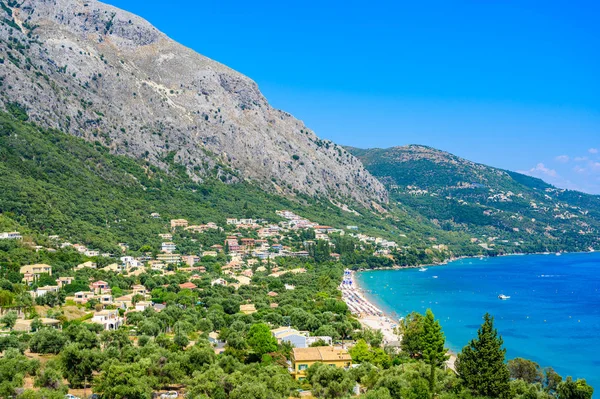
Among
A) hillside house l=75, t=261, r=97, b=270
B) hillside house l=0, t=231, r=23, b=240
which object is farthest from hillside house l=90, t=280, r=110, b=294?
hillside house l=0, t=231, r=23, b=240

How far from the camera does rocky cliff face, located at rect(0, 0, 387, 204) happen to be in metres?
105

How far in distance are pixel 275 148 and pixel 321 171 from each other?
14.5 meters

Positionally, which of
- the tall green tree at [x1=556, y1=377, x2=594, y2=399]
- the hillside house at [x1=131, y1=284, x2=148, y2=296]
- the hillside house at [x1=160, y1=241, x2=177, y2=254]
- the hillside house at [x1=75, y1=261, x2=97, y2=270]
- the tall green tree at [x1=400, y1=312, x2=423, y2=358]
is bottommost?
the hillside house at [x1=131, y1=284, x2=148, y2=296]

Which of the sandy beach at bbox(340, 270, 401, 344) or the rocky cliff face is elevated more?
the rocky cliff face

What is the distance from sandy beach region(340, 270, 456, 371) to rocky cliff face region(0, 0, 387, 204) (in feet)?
181

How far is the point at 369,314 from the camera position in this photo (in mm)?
57094

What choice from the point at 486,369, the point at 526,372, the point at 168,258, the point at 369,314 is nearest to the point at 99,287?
the point at 168,258

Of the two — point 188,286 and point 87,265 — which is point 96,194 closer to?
point 87,265

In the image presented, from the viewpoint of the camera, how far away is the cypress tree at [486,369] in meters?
26.3

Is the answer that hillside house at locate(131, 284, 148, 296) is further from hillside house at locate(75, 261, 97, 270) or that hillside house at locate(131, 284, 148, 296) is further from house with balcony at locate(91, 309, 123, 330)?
house with balcony at locate(91, 309, 123, 330)

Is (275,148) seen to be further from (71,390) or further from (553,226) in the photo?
(71,390)

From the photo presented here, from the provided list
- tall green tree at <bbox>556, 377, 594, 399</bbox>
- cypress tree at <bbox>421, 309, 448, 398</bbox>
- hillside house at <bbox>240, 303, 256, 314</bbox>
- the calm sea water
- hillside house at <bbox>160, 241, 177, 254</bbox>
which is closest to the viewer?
tall green tree at <bbox>556, 377, 594, 399</bbox>

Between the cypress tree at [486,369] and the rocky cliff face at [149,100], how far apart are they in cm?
8765

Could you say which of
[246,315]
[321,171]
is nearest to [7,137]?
[246,315]
